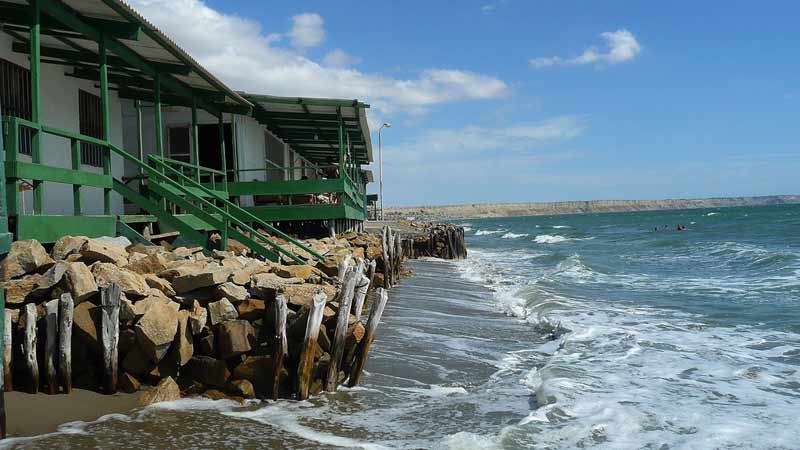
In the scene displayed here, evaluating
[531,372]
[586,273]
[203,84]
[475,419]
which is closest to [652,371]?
[531,372]

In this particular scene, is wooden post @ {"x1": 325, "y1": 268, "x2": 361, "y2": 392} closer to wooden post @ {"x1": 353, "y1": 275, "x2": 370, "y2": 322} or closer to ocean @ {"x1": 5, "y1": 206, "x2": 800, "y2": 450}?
ocean @ {"x1": 5, "y1": 206, "x2": 800, "y2": 450}

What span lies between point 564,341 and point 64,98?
9811mm

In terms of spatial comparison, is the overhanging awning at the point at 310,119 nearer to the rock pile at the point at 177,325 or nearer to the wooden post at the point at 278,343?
the rock pile at the point at 177,325

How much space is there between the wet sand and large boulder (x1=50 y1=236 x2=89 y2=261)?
187 cm

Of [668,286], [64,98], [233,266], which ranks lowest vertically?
[668,286]

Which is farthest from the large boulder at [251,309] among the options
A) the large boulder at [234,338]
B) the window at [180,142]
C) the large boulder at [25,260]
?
the window at [180,142]

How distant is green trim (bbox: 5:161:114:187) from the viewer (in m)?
7.33

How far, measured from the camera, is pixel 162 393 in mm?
6215

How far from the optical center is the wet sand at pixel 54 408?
5.50m

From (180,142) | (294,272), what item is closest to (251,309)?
(294,272)

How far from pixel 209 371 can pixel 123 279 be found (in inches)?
49.9

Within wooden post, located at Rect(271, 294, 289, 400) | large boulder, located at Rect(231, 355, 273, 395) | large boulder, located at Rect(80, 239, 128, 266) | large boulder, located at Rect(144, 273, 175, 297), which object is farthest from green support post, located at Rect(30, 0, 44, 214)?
wooden post, located at Rect(271, 294, 289, 400)

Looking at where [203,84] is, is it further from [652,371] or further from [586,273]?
[586,273]

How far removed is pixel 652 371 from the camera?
8.48m
